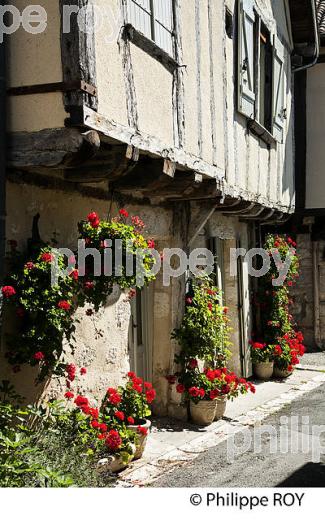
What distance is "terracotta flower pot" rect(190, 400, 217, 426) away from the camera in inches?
275

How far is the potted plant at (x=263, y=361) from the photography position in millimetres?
9727

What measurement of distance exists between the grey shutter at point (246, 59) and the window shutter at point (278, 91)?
1.08 metres

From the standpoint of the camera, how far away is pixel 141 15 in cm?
516

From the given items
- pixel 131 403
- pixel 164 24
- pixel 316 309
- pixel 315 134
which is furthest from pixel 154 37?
pixel 316 309

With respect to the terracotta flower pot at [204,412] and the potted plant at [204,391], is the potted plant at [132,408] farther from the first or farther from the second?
the terracotta flower pot at [204,412]

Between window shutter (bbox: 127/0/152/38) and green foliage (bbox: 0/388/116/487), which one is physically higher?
window shutter (bbox: 127/0/152/38)

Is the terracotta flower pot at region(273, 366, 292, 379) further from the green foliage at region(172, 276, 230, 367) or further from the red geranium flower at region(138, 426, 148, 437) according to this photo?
the red geranium flower at region(138, 426, 148, 437)

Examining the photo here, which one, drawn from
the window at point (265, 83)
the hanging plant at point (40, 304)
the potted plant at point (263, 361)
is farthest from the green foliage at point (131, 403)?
the window at point (265, 83)

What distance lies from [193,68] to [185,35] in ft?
1.09

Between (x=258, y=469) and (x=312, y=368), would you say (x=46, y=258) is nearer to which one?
(x=258, y=469)

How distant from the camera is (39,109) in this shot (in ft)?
14.1

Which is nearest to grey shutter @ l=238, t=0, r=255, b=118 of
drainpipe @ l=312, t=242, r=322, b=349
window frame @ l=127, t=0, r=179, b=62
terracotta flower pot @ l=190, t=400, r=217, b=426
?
window frame @ l=127, t=0, r=179, b=62

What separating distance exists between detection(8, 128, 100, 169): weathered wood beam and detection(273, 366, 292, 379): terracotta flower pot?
6.29 meters

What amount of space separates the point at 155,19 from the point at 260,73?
4150mm
